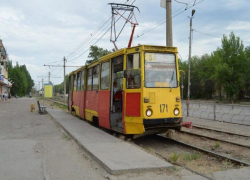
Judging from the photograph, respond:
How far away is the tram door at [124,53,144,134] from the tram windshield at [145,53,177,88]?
0.32m

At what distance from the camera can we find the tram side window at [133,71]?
8.74 meters

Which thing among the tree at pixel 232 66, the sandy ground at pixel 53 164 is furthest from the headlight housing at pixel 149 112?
the tree at pixel 232 66

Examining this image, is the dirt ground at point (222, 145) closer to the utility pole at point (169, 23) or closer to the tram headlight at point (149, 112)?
A: the tram headlight at point (149, 112)

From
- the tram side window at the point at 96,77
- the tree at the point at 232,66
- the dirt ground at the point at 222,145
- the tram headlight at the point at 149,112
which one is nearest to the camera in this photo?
the dirt ground at the point at 222,145

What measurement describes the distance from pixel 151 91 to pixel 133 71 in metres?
0.89

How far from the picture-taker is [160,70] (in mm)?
9008

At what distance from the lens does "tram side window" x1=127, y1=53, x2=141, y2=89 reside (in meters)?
8.74

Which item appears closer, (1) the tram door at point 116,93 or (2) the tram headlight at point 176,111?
(2) the tram headlight at point 176,111

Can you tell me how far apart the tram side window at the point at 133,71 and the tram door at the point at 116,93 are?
0.58 m

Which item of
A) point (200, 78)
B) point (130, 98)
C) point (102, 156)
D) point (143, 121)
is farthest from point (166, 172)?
point (200, 78)

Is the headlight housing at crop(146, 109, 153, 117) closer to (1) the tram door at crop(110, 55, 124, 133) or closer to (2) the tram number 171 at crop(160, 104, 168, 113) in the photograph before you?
(2) the tram number 171 at crop(160, 104, 168, 113)

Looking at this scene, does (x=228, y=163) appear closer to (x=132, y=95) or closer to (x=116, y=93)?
(x=132, y=95)

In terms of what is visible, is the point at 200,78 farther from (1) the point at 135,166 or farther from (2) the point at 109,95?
(1) the point at 135,166

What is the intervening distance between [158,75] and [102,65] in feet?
10.7
